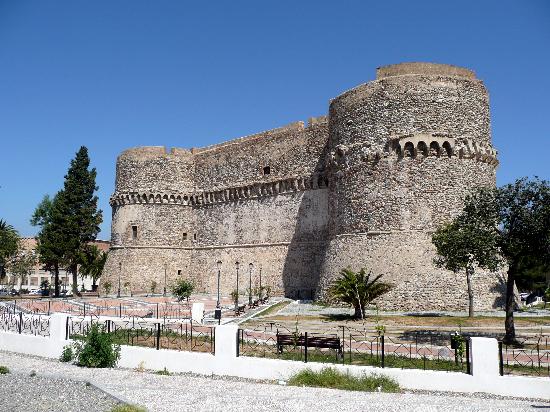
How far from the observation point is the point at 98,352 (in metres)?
14.4

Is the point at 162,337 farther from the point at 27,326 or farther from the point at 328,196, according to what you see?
the point at 328,196

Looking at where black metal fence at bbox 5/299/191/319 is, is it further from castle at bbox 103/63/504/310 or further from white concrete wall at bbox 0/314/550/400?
castle at bbox 103/63/504/310

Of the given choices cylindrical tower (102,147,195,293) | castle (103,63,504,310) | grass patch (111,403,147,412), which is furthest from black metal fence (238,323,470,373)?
cylindrical tower (102,147,195,293)

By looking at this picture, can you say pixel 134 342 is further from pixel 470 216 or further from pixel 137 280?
pixel 137 280

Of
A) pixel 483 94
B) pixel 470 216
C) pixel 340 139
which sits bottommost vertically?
pixel 470 216

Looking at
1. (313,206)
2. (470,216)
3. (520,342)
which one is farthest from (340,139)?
(520,342)

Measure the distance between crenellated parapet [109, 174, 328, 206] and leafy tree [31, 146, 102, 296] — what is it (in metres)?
2.59

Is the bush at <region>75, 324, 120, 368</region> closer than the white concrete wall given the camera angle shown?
No

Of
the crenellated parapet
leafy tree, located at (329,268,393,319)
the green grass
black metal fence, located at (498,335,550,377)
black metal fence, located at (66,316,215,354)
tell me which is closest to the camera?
the green grass

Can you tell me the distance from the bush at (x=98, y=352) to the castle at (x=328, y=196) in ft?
51.6

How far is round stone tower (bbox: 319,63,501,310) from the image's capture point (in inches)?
1037

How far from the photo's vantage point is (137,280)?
146ft

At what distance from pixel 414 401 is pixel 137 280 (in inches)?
1456

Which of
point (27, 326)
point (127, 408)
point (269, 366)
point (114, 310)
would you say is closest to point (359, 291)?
point (269, 366)
